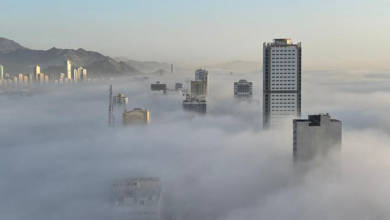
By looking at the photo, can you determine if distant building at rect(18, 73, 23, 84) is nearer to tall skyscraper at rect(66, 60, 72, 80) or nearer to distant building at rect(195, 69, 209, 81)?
tall skyscraper at rect(66, 60, 72, 80)

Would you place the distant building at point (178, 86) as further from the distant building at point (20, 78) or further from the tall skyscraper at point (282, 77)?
the tall skyscraper at point (282, 77)

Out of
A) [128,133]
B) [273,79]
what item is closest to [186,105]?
[128,133]

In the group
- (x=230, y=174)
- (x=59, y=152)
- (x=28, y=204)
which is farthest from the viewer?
(x=59, y=152)

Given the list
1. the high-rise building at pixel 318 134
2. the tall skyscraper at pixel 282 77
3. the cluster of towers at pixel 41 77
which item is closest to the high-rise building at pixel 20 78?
the cluster of towers at pixel 41 77

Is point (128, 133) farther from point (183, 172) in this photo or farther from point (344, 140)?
point (344, 140)

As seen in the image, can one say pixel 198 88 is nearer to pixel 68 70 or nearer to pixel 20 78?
pixel 68 70

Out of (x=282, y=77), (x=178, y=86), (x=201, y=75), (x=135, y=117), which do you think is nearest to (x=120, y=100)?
(x=135, y=117)
